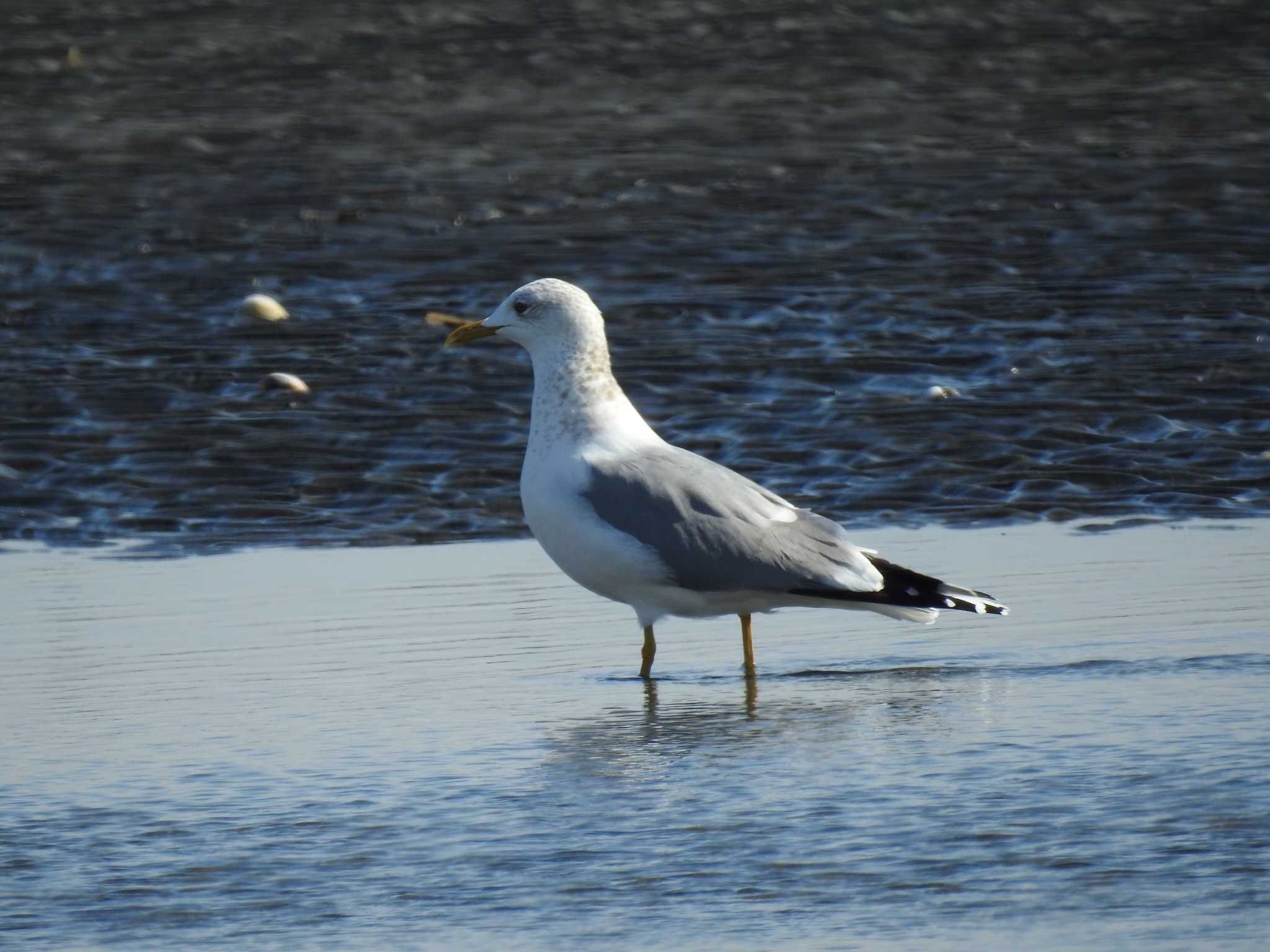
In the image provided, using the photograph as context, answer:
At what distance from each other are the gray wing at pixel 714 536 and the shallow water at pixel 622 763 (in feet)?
0.82

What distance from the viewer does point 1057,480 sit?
30.1 ft

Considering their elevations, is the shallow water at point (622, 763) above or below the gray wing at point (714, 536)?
below

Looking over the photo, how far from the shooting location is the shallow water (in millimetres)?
4504

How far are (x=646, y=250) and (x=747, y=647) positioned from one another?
6371mm

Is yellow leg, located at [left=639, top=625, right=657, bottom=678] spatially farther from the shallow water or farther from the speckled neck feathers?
the speckled neck feathers

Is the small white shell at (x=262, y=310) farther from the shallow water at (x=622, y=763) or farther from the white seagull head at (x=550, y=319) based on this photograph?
the white seagull head at (x=550, y=319)

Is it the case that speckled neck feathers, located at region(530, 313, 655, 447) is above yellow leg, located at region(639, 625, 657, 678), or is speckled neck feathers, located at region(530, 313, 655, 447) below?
above

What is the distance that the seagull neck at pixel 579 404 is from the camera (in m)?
7.09

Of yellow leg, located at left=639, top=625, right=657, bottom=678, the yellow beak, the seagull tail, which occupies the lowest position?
yellow leg, located at left=639, top=625, right=657, bottom=678

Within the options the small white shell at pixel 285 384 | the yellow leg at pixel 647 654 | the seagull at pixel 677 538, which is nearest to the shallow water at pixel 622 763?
the yellow leg at pixel 647 654

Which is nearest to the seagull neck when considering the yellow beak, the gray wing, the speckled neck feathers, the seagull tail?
the speckled neck feathers

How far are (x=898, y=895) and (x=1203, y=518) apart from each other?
4420mm

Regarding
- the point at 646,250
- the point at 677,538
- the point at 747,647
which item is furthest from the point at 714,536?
the point at 646,250

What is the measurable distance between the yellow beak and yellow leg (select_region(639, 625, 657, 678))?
127 cm
